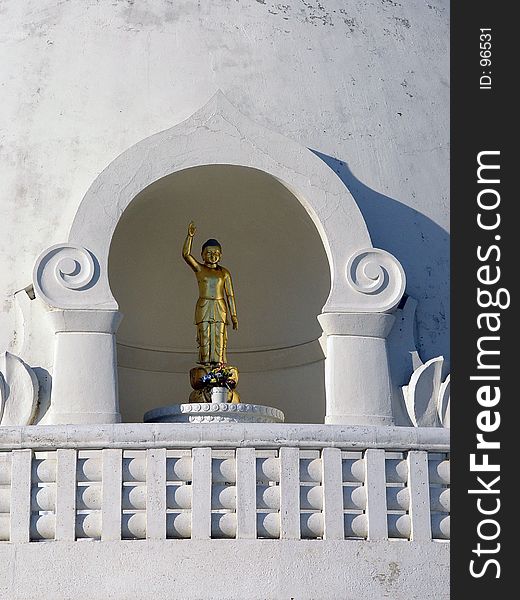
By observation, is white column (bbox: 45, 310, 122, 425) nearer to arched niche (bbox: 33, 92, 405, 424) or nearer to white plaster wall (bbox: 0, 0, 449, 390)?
arched niche (bbox: 33, 92, 405, 424)

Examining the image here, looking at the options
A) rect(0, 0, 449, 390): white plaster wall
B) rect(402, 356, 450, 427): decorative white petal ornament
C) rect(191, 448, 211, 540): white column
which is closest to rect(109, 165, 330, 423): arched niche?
rect(0, 0, 449, 390): white plaster wall

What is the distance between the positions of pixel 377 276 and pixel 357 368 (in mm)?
807

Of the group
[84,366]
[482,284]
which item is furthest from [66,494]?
[482,284]

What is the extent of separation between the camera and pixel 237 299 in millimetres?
14812

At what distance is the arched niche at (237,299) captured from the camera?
1415cm

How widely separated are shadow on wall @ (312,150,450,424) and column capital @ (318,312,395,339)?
0.61 metres

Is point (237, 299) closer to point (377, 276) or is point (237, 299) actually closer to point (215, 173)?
point (215, 173)

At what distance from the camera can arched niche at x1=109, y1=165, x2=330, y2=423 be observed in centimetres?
1415

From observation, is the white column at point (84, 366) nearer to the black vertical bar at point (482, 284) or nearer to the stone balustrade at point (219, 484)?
the stone balustrade at point (219, 484)

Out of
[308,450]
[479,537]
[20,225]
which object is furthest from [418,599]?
[20,225]

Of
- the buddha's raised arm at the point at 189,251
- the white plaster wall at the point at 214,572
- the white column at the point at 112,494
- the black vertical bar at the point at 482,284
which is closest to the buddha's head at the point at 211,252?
the buddha's raised arm at the point at 189,251

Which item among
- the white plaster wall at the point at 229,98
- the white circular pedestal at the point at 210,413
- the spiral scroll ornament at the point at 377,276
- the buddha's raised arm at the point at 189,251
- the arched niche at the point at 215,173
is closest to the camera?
the arched niche at the point at 215,173

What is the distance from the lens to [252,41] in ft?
44.1

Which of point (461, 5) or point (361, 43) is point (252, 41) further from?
point (461, 5)
